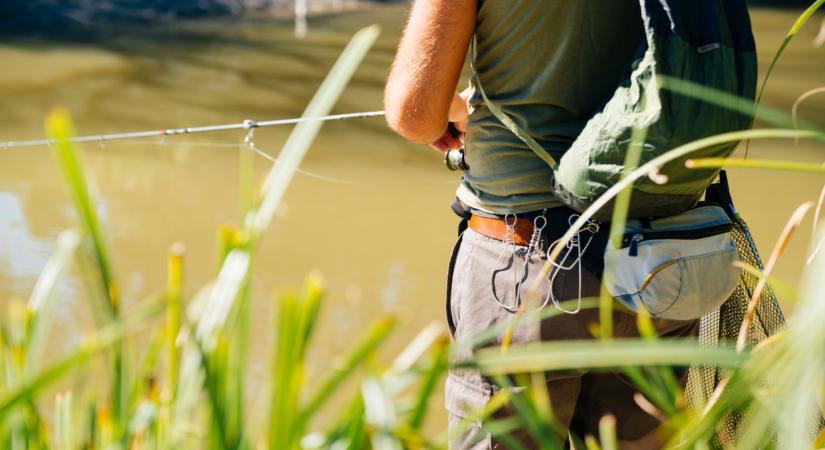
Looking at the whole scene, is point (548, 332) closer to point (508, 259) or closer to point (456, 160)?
point (508, 259)

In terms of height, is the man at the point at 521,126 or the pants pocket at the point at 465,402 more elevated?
the man at the point at 521,126

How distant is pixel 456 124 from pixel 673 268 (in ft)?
1.58

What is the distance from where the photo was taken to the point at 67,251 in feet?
2.47

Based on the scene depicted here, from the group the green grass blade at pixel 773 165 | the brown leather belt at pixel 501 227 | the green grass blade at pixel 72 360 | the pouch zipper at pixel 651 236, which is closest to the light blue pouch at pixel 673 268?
the pouch zipper at pixel 651 236

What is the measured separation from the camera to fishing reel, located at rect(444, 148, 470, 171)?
1.71 m

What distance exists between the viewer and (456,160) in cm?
172

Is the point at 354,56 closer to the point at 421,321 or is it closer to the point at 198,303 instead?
the point at 198,303

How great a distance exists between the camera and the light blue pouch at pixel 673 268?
141 centimetres

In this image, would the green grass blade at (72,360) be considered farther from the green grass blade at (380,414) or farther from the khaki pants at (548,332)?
the khaki pants at (548,332)

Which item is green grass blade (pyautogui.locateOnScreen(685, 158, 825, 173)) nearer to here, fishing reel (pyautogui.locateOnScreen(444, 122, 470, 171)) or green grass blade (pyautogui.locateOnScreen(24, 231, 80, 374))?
green grass blade (pyautogui.locateOnScreen(24, 231, 80, 374))

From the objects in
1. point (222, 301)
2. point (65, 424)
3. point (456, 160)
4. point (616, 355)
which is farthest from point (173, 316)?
point (456, 160)

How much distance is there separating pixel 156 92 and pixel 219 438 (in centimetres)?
520

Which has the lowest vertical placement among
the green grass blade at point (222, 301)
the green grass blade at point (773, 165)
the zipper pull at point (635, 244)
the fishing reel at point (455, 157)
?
the fishing reel at point (455, 157)

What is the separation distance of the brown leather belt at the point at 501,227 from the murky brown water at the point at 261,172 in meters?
0.85
